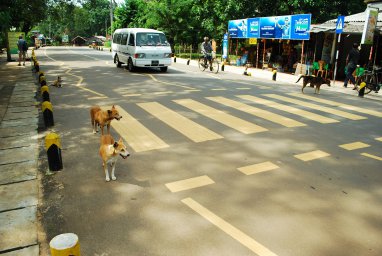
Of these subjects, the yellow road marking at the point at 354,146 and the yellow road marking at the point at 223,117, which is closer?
the yellow road marking at the point at 354,146

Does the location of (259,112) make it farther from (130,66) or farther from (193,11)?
(193,11)

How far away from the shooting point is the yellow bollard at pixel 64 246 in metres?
2.49

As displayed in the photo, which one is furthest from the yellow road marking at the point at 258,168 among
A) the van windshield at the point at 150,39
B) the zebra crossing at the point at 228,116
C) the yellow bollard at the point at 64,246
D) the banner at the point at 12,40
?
the banner at the point at 12,40

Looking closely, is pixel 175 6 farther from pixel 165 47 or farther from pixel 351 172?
pixel 351 172

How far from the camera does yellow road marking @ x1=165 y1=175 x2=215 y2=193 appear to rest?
16.0 feet

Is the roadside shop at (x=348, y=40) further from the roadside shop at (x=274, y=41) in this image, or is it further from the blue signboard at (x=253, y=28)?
the blue signboard at (x=253, y=28)

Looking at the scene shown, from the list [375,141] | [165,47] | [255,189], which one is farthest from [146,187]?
[165,47]

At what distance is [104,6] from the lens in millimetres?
129875

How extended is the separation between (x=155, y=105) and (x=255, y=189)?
5.91m

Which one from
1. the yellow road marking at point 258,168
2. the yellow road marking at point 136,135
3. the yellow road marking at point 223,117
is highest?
the yellow road marking at point 223,117

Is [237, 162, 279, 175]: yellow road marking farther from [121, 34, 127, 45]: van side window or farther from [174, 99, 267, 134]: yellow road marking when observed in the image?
[121, 34, 127, 45]: van side window

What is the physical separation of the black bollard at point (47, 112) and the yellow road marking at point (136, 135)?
1436 millimetres

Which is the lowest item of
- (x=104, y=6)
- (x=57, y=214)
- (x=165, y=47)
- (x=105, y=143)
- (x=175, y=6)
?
(x=57, y=214)

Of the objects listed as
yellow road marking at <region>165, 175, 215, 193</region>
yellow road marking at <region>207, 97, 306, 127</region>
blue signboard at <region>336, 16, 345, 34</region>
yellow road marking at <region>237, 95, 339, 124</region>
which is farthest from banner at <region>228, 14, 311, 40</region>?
yellow road marking at <region>165, 175, 215, 193</region>
